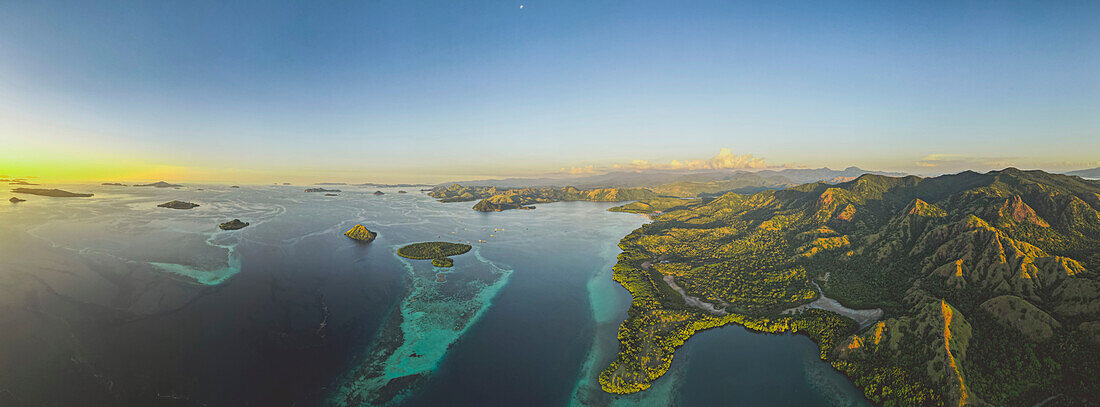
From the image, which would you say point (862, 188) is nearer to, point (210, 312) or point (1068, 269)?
point (1068, 269)

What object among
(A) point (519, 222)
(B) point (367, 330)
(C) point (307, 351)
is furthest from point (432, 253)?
(A) point (519, 222)

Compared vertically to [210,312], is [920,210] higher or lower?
higher

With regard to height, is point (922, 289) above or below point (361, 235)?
below

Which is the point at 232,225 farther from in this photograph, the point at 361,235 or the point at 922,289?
the point at 922,289

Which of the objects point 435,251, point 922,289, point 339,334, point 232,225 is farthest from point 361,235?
point 922,289

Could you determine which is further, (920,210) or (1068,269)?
(920,210)

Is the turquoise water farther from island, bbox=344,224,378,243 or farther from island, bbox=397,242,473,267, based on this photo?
island, bbox=344,224,378,243
